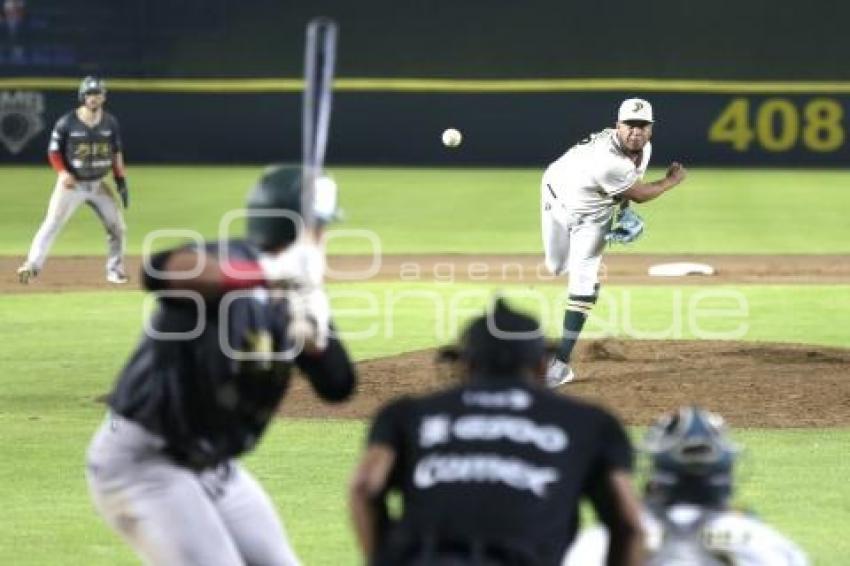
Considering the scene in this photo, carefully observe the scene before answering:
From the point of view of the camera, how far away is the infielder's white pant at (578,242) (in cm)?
1345

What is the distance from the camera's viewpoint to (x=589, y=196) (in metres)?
13.5

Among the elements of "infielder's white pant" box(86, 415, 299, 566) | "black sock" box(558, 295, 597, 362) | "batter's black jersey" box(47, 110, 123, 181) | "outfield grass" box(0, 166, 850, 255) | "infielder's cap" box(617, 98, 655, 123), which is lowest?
"outfield grass" box(0, 166, 850, 255)

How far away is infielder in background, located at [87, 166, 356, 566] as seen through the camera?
19.2 ft

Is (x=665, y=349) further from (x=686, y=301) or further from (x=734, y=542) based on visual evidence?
(x=734, y=542)

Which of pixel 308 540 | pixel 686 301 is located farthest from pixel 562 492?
pixel 686 301

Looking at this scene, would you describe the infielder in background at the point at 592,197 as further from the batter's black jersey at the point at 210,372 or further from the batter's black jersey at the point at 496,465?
the batter's black jersey at the point at 496,465

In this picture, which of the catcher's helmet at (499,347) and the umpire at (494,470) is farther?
the catcher's helmet at (499,347)

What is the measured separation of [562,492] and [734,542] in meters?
0.41

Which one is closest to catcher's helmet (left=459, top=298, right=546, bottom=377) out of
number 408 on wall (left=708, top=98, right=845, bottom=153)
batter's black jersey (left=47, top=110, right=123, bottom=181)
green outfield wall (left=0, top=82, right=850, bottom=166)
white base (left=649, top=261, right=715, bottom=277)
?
batter's black jersey (left=47, top=110, right=123, bottom=181)

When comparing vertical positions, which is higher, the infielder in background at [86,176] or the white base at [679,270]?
the infielder in background at [86,176]

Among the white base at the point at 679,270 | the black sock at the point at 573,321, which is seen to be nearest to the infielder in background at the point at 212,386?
the black sock at the point at 573,321

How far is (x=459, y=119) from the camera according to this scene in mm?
33469

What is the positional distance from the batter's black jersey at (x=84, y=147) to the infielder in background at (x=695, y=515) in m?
15.7

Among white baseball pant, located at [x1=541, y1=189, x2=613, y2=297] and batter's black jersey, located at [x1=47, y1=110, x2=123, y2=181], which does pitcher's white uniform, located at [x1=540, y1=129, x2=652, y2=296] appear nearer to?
white baseball pant, located at [x1=541, y1=189, x2=613, y2=297]
